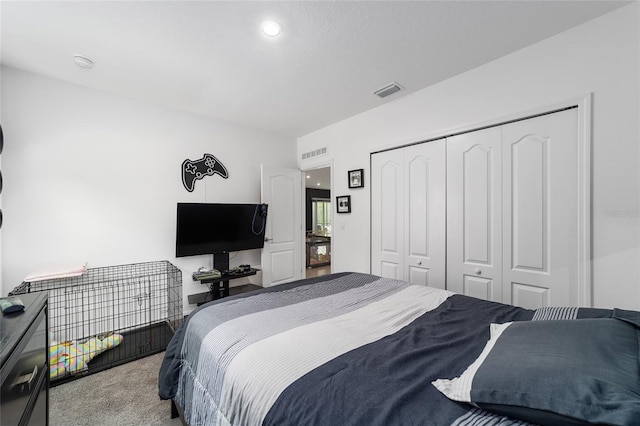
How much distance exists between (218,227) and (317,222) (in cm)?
506

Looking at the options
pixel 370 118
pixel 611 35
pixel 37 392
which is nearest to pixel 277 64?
pixel 370 118

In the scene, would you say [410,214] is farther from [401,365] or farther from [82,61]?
[82,61]

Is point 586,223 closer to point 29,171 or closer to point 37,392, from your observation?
point 37,392

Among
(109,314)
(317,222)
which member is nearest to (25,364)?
(109,314)

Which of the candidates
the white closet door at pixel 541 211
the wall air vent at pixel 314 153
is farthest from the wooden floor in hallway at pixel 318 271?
the white closet door at pixel 541 211

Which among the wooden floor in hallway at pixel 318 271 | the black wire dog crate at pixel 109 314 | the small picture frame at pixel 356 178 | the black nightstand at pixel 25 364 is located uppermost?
the small picture frame at pixel 356 178

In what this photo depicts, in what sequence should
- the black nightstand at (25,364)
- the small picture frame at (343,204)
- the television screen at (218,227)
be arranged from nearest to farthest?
the black nightstand at (25,364), the television screen at (218,227), the small picture frame at (343,204)

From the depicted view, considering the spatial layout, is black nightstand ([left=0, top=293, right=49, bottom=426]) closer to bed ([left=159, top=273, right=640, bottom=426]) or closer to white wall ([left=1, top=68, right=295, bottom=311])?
bed ([left=159, top=273, right=640, bottom=426])

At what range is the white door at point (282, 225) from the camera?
4.08m

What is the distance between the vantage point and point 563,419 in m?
0.65

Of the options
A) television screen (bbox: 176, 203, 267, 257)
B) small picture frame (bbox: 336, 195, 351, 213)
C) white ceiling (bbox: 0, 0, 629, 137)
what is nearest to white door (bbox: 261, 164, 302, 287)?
television screen (bbox: 176, 203, 267, 257)

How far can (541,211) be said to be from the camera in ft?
7.07

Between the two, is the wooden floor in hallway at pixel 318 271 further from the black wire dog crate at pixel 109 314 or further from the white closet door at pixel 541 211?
the white closet door at pixel 541 211

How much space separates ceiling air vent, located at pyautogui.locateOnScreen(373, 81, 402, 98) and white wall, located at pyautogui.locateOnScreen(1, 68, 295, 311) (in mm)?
2255
